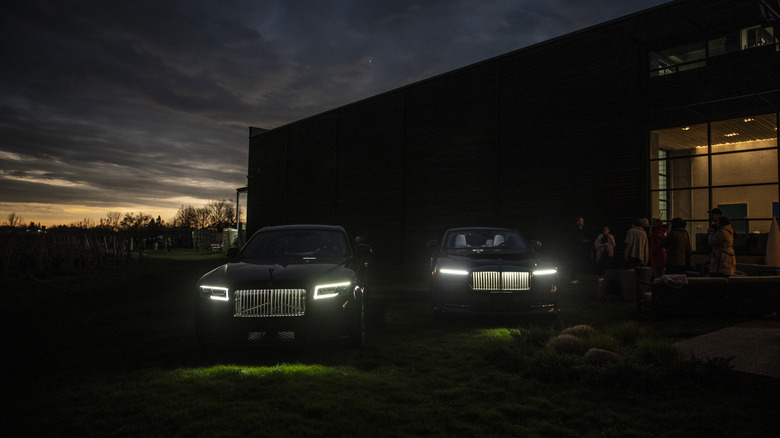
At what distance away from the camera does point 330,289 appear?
5.58 metres

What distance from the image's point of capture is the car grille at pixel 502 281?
7.52m

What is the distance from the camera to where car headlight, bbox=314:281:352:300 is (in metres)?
5.47

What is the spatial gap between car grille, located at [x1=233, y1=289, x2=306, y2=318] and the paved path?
4483mm

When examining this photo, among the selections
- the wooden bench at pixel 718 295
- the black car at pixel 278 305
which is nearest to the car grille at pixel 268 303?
the black car at pixel 278 305

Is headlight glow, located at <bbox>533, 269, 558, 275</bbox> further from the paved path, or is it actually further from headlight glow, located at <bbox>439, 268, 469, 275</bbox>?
the paved path

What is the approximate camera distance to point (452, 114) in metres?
23.2

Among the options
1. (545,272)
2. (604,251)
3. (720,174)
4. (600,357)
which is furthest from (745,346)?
(720,174)

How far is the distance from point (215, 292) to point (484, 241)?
5.70m

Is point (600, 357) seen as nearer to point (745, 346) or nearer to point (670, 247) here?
point (745, 346)

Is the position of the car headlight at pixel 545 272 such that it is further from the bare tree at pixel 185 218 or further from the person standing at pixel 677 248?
the bare tree at pixel 185 218

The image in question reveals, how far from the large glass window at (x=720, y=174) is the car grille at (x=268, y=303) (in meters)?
15.1

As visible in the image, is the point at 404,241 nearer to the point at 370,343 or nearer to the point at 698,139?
the point at 698,139

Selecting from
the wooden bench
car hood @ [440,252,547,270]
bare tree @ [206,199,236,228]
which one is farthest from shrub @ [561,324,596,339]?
bare tree @ [206,199,236,228]

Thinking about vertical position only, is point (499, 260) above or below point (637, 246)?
below
